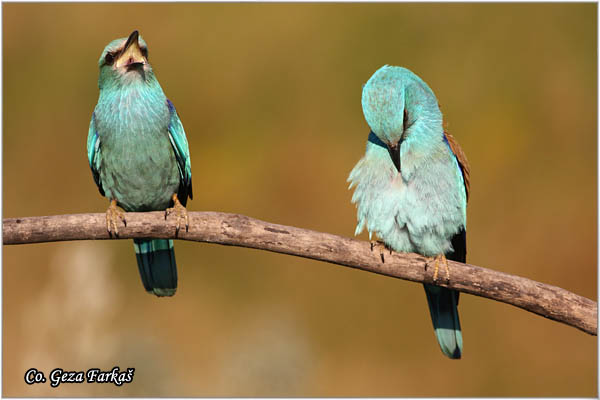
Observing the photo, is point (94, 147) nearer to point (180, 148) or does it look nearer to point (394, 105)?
point (180, 148)

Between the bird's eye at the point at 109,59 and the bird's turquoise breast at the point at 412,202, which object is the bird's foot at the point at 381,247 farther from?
the bird's eye at the point at 109,59

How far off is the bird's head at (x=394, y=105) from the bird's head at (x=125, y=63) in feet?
4.09

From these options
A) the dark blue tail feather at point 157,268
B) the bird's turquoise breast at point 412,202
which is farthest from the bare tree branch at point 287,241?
the dark blue tail feather at point 157,268

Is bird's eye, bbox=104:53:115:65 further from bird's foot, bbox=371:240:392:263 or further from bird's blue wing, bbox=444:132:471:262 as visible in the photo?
bird's blue wing, bbox=444:132:471:262

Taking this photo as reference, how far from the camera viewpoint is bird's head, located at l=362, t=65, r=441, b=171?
3.45 metres

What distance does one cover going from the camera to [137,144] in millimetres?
3852

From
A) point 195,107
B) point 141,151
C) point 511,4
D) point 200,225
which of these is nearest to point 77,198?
point 195,107

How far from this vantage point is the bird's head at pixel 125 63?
378 centimetres

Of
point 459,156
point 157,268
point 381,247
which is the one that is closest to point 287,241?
point 381,247

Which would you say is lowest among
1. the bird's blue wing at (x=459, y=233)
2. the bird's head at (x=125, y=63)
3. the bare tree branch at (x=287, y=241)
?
the bare tree branch at (x=287, y=241)

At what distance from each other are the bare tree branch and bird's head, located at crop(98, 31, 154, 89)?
86 centimetres

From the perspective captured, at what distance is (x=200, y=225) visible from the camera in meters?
3.37

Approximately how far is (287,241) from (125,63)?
139 cm

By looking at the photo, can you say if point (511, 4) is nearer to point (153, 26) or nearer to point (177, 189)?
point (153, 26)
